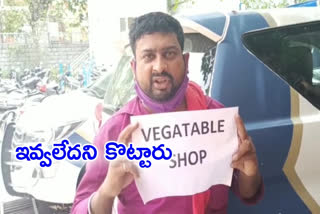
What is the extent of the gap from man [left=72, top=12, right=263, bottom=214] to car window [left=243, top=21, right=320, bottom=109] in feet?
1.79

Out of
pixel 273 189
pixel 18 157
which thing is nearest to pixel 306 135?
pixel 273 189

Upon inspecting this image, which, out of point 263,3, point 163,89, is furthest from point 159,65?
point 263,3

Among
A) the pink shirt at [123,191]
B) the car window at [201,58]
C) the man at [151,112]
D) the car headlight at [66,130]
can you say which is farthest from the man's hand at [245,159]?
the car headlight at [66,130]

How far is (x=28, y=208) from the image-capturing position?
177 cm

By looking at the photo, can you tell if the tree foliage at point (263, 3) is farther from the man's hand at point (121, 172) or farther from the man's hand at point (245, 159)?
the man's hand at point (121, 172)

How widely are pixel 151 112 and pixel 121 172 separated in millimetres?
220

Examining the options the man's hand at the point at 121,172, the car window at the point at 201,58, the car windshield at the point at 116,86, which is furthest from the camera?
the car windshield at the point at 116,86

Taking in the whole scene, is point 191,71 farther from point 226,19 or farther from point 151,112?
point 151,112

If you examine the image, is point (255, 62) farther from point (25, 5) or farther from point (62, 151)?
point (25, 5)

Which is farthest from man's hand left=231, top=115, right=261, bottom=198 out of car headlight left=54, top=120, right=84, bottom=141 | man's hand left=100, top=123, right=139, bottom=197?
car headlight left=54, top=120, right=84, bottom=141

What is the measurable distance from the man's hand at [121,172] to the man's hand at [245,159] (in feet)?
1.03

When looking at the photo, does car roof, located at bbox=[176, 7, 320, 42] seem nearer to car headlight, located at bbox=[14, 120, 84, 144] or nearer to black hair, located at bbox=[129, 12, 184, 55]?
black hair, located at bbox=[129, 12, 184, 55]

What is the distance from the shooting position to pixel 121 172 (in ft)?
3.57

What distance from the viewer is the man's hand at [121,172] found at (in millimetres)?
1087
